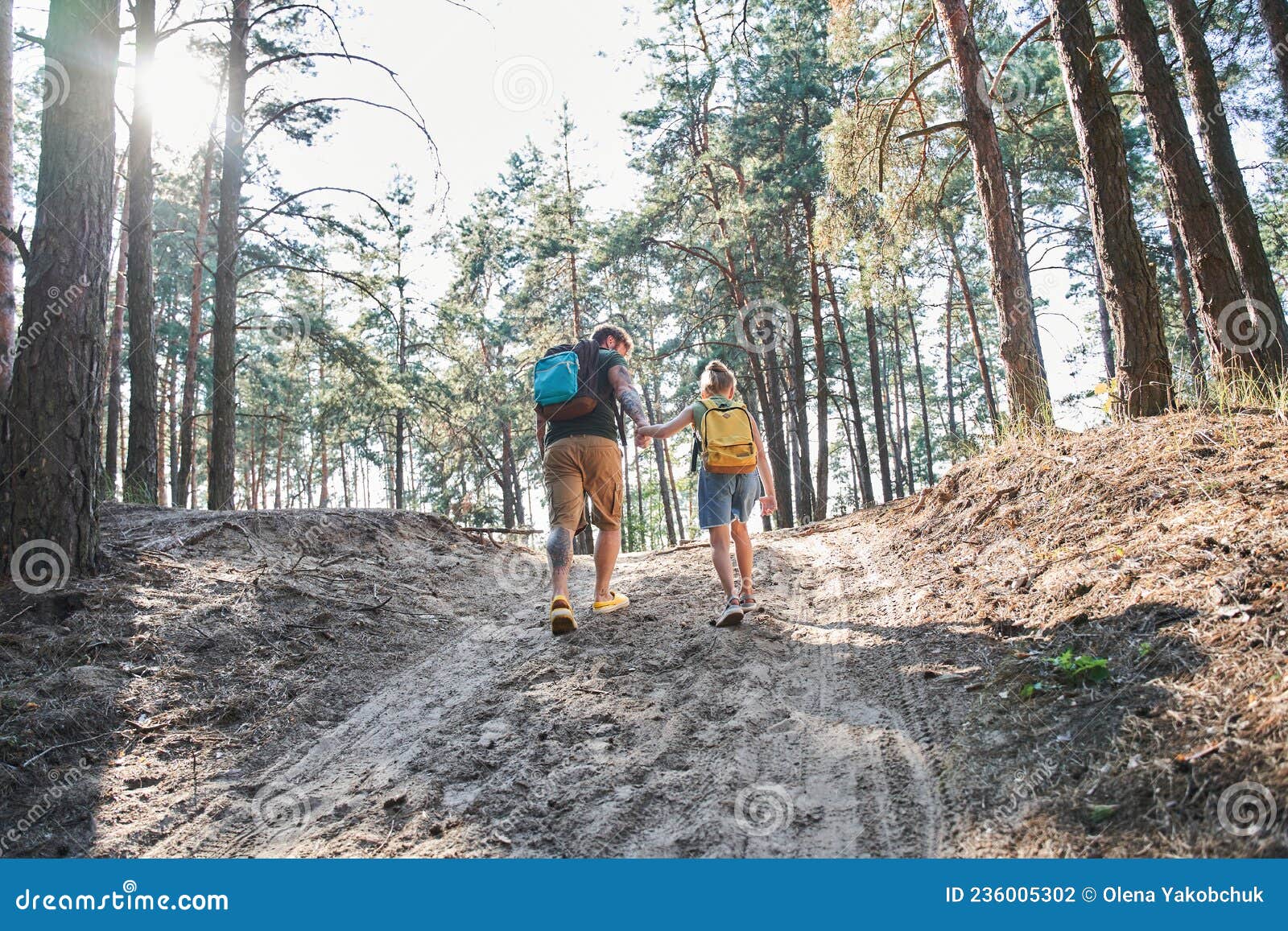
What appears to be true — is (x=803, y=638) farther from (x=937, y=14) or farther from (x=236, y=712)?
(x=937, y=14)

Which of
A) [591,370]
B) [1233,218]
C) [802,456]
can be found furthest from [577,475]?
[802,456]

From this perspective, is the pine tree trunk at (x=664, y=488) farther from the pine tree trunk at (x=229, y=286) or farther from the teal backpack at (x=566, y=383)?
the teal backpack at (x=566, y=383)

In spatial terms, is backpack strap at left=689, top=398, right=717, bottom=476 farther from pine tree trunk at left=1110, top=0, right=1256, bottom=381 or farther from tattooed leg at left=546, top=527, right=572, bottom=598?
pine tree trunk at left=1110, top=0, right=1256, bottom=381

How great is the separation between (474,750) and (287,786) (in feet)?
2.73

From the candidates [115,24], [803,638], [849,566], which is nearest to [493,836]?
[803,638]

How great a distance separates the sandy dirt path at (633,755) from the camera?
262 cm

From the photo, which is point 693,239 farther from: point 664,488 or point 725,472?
point 725,472

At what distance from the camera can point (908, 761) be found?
290 cm

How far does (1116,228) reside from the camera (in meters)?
5.76

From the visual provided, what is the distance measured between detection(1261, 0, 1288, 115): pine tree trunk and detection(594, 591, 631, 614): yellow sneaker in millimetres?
9988

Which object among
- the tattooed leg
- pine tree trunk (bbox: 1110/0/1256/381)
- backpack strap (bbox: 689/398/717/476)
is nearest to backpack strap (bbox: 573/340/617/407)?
backpack strap (bbox: 689/398/717/476)

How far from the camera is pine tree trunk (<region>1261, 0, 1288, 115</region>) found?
858 centimetres

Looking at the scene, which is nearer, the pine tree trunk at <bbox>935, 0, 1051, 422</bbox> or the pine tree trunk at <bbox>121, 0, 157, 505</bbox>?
the pine tree trunk at <bbox>935, 0, 1051, 422</bbox>

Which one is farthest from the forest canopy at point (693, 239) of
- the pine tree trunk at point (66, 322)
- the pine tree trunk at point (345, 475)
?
the pine tree trunk at point (345, 475)
